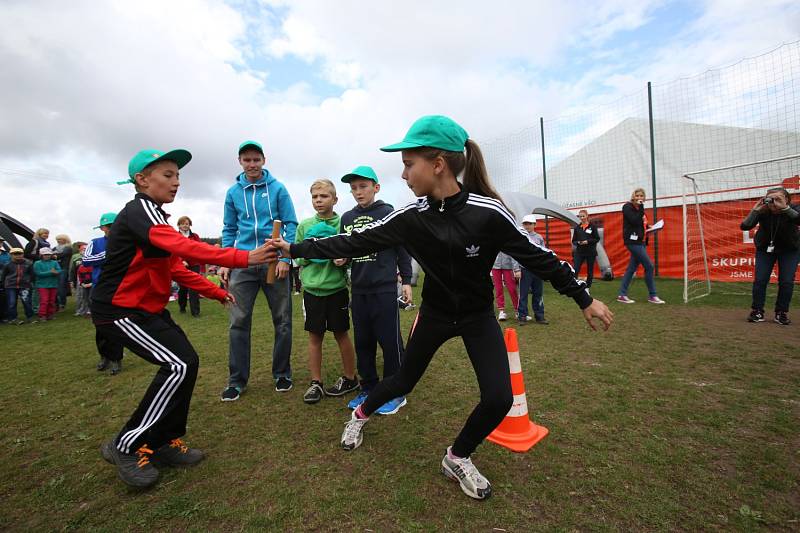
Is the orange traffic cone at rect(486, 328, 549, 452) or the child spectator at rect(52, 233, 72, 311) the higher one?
the child spectator at rect(52, 233, 72, 311)

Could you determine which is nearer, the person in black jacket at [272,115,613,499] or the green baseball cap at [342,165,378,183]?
the person in black jacket at [272,115,613,499]

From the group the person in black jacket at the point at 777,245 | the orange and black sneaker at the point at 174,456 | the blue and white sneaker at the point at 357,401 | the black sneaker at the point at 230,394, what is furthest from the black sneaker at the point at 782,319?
the orange and black sneaker at the point at 174,456

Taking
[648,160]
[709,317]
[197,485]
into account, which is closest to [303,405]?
[197,485]

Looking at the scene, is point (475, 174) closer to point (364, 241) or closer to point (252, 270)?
point (364, 241)

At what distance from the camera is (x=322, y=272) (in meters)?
3.81

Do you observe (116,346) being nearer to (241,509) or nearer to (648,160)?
(241,509)

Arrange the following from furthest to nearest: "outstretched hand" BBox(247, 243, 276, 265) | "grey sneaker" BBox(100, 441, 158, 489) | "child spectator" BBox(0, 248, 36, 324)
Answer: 1. "child spectator" BBox(0, 248, 36, 324)
2. "outstretched hand" BBox(247, 243, 276, 265)
3. "grey sneaker" BBox(100, 441, 158, 489)

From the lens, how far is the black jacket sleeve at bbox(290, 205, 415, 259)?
2570mm

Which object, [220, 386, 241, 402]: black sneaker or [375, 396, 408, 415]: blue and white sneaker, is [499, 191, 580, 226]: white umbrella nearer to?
[375, 396, 408, 415]: blue and white sneaker

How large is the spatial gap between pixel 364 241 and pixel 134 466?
1962 millimetres

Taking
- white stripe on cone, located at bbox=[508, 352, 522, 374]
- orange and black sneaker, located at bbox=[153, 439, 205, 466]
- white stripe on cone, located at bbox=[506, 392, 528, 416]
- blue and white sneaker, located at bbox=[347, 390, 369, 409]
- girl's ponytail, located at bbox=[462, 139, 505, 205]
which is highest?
girl's ponytail, located at bbox=[462, 139, 505, 205]

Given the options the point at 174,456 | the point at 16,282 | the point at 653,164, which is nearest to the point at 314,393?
the point at 174,456

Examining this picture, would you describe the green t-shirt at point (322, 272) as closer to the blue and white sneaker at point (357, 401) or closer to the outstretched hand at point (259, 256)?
the blue and white sneaker at point (357, 401)

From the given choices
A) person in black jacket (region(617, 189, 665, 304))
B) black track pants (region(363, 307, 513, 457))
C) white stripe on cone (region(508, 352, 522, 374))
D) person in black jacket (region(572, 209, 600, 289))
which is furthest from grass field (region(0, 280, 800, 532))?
person in black jacket (region(572, 209, 600, 289))
